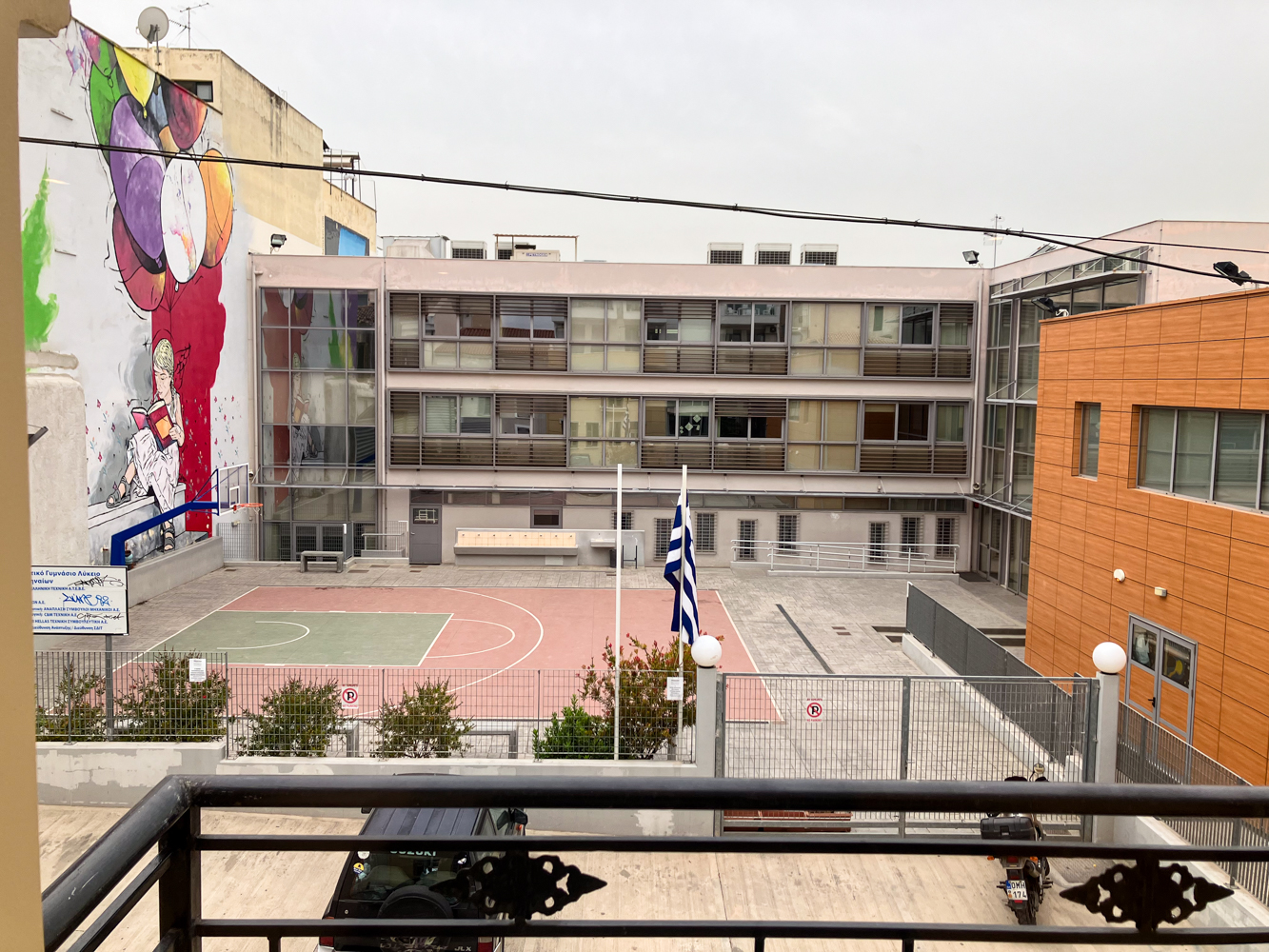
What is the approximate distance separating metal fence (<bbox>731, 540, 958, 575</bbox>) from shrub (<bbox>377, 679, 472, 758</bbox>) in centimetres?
1849

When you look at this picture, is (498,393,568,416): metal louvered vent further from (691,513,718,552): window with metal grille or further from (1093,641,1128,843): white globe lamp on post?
(1093,641,1128,843): white globe lamp on post

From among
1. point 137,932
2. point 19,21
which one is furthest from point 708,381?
point 19,21

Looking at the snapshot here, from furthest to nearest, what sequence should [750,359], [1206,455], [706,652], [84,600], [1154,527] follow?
[750,359]
[1154,527]
[84,600]
[1206,455]
[706,652]

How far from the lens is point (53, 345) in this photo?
66.8ft

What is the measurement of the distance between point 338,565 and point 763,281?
15.9 metres

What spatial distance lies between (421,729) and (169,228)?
60.6 feet

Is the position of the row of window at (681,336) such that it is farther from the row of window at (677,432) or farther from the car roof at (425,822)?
the car roof at (425,822)

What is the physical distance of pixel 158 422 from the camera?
24516 millimetres

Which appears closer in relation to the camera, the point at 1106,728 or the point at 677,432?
the point at 1106,728

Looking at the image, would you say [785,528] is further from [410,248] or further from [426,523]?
[410,248]

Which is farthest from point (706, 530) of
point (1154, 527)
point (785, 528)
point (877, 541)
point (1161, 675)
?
point (1161, 675)

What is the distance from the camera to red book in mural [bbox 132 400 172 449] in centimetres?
2366

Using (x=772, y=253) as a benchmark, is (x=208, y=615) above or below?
below

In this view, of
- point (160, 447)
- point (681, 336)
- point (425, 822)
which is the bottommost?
point (425, 822)
